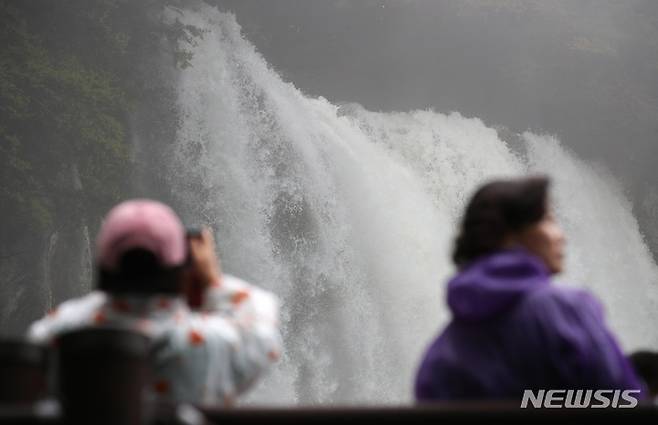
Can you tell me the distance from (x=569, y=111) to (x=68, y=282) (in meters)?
12.6

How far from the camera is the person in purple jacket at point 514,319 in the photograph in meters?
1.48

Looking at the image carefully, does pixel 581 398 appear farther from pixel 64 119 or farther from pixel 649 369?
pixel 64 119

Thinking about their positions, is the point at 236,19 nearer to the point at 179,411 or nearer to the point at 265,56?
the point at 265,56

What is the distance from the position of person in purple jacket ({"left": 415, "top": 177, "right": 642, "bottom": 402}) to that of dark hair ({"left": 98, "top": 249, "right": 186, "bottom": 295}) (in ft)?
1.76

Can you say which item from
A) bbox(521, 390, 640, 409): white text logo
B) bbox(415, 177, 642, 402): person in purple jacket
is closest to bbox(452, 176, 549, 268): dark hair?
bbox(415, 177, 642, 402): person in purple jacket

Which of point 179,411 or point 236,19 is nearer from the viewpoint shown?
point 179,411

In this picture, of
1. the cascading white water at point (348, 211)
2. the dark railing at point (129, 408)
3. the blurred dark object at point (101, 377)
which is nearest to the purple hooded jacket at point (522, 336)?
the dark railing at point (129, 408)

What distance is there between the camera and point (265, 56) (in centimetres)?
2005

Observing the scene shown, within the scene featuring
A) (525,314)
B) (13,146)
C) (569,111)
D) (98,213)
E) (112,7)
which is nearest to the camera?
(525,314)

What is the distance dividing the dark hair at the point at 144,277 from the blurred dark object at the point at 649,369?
140cm

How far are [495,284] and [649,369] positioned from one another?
1117 mm

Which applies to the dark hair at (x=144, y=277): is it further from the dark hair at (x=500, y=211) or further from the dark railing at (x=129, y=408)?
the dark hair at (x=500, y=211)

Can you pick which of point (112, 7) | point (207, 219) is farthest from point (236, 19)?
point (207, 219)

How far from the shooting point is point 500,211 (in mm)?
1671
